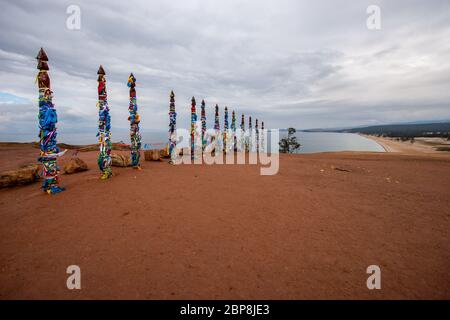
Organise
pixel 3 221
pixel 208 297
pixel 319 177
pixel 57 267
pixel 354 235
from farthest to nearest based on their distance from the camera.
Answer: pixel 319 177, pixel 3 221, pixel 354 235, pixel 57 267, pixel 208 297

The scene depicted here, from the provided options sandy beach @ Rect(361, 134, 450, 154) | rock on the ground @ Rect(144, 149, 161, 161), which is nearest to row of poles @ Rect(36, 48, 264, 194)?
rock on the ground @ Rect(144, 149, 161, 161)

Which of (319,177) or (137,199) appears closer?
(137,199)

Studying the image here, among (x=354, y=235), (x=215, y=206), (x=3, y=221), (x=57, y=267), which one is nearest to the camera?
(x=57, y=267)

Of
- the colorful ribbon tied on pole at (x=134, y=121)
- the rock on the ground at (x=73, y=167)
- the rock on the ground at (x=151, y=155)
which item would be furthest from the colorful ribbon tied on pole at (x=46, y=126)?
the rock on the ground at (x=151, y=155)

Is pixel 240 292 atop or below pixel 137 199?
below

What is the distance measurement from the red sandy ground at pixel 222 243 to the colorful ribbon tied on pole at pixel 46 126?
62 centimetres


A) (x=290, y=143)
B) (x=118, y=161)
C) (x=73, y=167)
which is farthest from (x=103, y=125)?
(x=290, y=143)

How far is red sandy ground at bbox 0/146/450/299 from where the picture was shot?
139 inches

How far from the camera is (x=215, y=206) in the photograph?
7195 millimetres

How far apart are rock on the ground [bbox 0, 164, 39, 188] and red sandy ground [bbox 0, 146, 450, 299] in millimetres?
661

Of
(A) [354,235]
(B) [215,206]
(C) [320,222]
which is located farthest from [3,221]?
(A) [354,235]

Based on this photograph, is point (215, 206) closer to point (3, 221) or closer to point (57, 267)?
point (57, 267)
